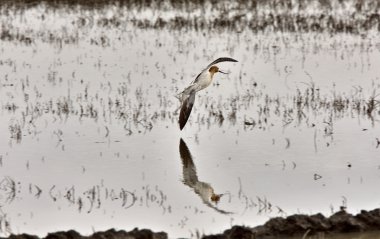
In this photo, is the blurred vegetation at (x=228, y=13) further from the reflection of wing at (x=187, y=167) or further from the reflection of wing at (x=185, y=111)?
the reflection of wing at (x=187, y=167)

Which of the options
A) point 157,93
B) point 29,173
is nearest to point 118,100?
point 157,93

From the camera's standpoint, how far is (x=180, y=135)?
10086 mm

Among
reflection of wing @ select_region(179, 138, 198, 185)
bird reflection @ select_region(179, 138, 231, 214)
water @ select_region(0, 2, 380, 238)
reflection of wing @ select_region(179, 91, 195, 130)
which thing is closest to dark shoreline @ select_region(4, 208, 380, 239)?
water @ select_region(0, 2, 380, 238)

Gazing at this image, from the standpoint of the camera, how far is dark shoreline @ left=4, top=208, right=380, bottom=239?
6066mm

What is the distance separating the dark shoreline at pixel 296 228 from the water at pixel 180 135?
448 mm

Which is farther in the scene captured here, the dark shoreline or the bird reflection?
the bird reflection

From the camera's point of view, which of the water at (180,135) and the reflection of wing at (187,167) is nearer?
the water at (180,135)

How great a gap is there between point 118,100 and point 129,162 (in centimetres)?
300

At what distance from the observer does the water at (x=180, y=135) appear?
7.33 metres

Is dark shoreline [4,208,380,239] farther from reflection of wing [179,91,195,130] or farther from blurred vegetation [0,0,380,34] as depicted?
blurred vegetation [0,0,380,34]

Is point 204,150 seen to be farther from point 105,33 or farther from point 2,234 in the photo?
point 105,33

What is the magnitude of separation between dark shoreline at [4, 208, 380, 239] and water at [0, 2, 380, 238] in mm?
448

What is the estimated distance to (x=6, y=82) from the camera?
1295cm

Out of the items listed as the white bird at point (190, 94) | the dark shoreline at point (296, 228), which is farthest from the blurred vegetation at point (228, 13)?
the dark shoreline at point (296, 228)
